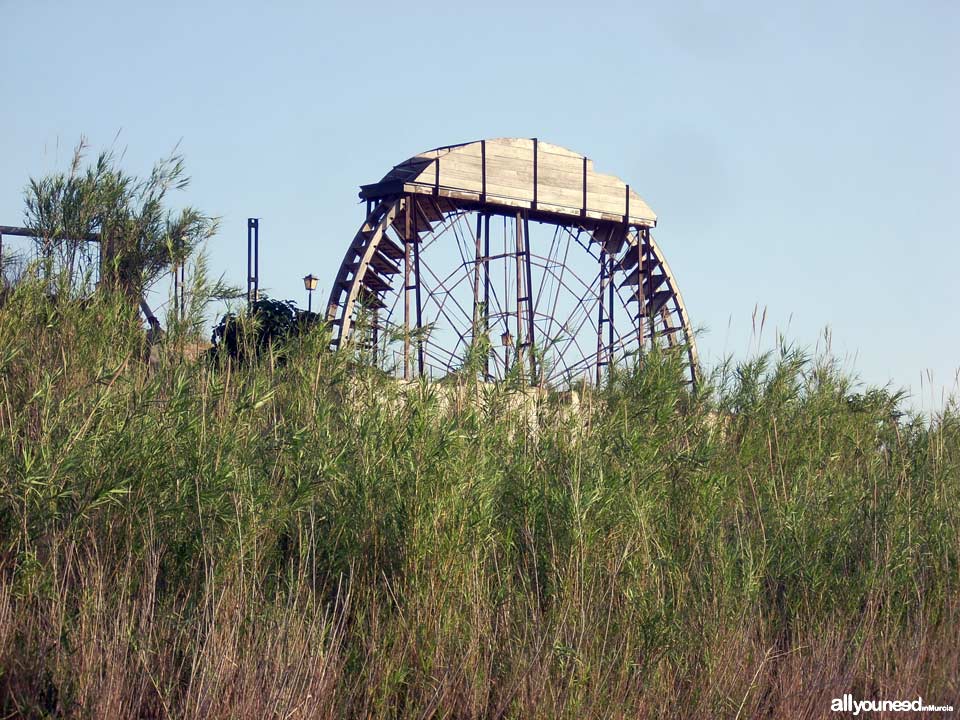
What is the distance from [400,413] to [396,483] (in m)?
0.85

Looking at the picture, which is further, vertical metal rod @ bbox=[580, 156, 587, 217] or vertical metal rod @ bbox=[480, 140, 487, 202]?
vertical metal rod @ bbox=[580, 156, 587, 217]

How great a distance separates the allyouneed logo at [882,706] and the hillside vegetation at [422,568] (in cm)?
6

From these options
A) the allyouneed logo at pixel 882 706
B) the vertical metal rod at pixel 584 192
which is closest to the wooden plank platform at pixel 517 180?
the vertical metal rod at pixel 584 192

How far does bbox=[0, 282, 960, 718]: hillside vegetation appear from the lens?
15.9 feet

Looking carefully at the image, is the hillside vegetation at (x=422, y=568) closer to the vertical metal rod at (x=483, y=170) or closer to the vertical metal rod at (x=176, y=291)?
the vertical metal rod at (x=176, y=291)

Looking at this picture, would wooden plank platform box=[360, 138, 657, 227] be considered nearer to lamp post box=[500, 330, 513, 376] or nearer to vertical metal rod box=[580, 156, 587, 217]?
vertical metal rod box=[580, 156, 587, 217]

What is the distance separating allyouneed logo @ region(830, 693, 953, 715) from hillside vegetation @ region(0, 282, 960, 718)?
65mm

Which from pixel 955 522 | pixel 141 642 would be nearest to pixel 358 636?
pixel 141 642

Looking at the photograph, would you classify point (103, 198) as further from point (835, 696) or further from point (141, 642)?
point (835, 696)

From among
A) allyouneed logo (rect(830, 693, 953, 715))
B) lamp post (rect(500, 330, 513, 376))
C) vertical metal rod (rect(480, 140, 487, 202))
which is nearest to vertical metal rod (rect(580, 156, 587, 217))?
vertical metal rod (rect(480, 140, 487, 202))

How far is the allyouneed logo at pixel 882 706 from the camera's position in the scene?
5270 millimetres

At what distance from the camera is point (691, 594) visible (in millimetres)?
5508

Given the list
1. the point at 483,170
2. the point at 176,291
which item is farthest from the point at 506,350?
the point at 483,170

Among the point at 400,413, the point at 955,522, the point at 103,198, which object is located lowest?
the point at 955,522
